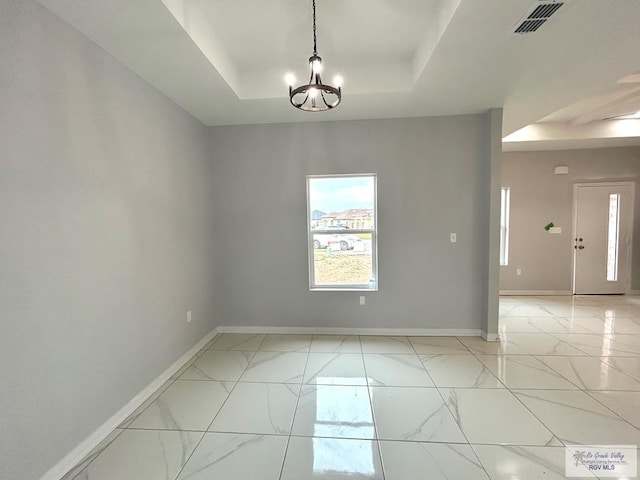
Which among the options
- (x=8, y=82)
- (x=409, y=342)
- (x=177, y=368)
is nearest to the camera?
(x=8, y=82)

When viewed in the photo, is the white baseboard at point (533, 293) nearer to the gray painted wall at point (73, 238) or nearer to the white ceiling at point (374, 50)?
the white ceiling at point (374, 50)

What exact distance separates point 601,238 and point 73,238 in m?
7.75

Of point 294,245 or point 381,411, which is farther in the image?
point 294,245

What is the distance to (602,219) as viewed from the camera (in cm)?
529

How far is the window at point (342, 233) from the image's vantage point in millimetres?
3605

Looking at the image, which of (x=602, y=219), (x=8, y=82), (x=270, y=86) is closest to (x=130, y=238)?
Answer: (x=8, y=82)

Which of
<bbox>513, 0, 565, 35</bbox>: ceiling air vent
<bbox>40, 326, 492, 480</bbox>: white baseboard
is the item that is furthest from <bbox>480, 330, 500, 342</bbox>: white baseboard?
<bbox>513, 0, 565, 35</bbox>: ceiling air vent

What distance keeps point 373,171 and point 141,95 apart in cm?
247

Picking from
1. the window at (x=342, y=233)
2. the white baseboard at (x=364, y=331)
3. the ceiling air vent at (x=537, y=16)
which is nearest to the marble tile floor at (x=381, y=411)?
the white baseboard at (x=364, y=331)

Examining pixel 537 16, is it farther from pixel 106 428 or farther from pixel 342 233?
pixel 106 428

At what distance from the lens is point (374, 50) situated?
8.45ft

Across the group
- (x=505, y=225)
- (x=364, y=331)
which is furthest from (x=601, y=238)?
(x=364, y=331)

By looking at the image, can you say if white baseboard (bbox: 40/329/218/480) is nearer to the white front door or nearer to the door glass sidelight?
the white front door

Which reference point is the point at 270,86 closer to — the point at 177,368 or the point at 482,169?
the point at 482,169
